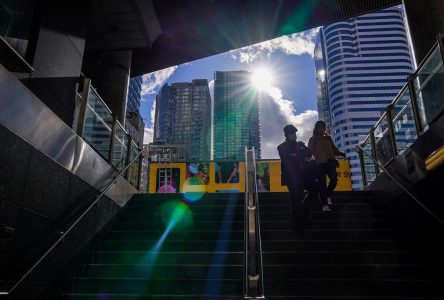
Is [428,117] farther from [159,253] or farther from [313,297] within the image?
[159,253]

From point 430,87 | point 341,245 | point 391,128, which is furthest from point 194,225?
point 391,128

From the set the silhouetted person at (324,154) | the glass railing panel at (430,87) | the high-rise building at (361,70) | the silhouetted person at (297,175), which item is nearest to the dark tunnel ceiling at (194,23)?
the silhouetted person at (324,154)

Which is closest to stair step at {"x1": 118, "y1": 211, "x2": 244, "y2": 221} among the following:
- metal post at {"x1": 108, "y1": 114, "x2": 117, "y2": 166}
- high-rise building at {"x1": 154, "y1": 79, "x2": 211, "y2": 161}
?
metal post at {"x1": 108, "y1": 114, "x2": 117, "y2": 166}

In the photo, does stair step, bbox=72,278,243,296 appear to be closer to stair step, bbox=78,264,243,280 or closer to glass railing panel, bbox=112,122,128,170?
stair step, bbox=78,264,243,280

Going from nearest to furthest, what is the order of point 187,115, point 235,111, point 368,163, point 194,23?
point 368,163
point 194,23
point 187,115
point 235,111

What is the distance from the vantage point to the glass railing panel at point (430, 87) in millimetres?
5562

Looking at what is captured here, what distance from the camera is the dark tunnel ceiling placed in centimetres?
1094

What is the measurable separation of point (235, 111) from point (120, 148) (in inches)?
6596

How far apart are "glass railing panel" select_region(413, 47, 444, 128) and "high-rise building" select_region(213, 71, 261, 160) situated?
158 m

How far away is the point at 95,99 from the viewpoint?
7.03 meters

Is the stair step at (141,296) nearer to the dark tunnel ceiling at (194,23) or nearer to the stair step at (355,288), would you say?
the stair step at (355,288)

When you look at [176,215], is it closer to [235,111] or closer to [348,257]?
[348,257]

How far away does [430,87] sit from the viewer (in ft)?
19.5

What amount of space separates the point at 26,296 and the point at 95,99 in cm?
380
